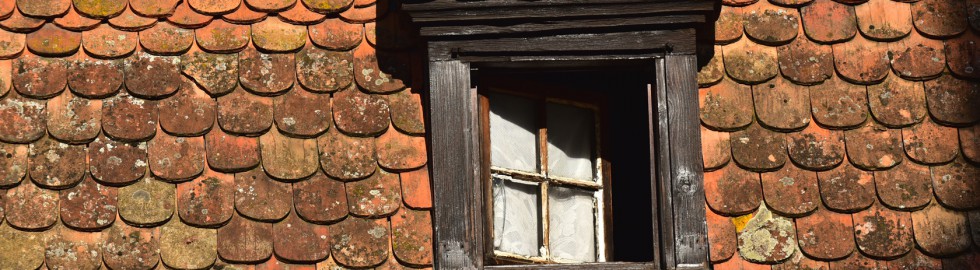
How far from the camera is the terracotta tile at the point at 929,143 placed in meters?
6.98

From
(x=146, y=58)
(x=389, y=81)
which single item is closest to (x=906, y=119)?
(x=389, y=81)

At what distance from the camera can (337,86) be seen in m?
7.04

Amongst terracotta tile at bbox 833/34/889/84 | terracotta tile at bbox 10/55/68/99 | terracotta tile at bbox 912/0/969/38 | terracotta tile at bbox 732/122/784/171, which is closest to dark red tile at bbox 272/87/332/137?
terracotta tile at bbox 10/55/68/99

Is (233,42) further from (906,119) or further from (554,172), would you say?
(906,119)

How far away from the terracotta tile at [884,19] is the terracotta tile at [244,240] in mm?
2401

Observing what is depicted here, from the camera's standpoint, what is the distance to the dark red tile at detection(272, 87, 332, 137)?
22.9 feet

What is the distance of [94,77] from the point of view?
7031 mm

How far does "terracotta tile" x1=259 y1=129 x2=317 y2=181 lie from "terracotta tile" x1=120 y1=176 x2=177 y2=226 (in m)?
0.37

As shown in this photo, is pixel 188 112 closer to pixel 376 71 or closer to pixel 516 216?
pixel 376 71

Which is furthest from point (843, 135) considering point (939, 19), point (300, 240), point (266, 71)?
point (266, 71)

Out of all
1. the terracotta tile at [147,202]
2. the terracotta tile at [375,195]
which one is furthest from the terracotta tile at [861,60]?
the terracotta tile at [147,202]

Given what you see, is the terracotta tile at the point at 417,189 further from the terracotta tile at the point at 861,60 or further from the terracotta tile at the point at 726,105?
the terracotta tile at the point at 861,60

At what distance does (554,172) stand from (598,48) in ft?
2.02

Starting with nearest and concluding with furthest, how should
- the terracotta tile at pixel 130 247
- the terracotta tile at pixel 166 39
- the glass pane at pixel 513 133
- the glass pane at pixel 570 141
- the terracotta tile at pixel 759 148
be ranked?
the terracotta tile at pixel 130 247 → the terracotta tile at pixel 759 148 → the terracotta tile at pixel 166 39 → the glass pane at pixel 513 133 → the glass pane at pixel 570 141
